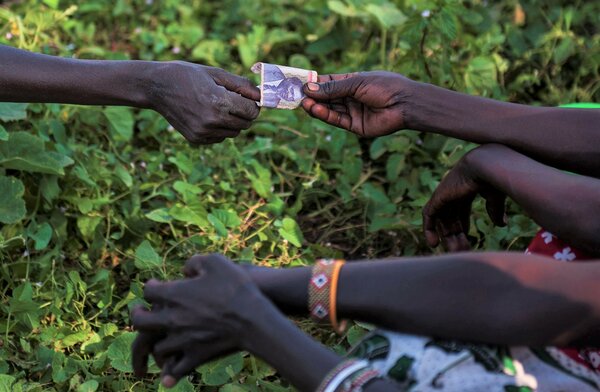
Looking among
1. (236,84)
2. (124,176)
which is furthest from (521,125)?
(124,176)

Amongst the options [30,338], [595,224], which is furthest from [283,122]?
[595,224]

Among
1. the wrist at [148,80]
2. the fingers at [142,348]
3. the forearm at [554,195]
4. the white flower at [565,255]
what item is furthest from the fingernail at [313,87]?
the fingers at [142,348]

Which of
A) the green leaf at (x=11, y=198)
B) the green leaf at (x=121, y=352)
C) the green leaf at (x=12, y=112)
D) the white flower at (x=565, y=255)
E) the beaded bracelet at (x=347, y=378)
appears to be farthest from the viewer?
the green leaf at (x=12, y=112)

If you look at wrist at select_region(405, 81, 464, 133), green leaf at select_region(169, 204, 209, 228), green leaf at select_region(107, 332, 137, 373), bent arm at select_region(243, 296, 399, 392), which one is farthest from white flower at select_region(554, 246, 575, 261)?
green leaf at select_region(169, 204, 209, 228)

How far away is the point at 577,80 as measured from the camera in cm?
379

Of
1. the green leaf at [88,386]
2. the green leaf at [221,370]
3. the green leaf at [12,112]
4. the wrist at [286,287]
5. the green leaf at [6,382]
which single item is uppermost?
the wrist at [286,287]

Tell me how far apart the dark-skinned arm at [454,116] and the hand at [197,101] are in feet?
0.68

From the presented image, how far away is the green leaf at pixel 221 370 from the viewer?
2.45m

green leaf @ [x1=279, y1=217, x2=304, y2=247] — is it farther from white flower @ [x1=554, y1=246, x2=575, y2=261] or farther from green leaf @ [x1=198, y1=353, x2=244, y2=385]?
white flower @ [x1=554, y1=246, x2=575, y2=261]

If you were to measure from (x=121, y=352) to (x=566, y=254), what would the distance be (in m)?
1.12

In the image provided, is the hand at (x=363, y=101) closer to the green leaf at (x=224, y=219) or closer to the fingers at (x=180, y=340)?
the green leaf at (x=224, y=219)

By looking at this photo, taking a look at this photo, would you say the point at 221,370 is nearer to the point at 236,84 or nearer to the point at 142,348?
the point at 142,348

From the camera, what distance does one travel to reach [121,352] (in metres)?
2.50

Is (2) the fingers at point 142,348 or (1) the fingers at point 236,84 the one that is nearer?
(2) the fingers at point 142,348
